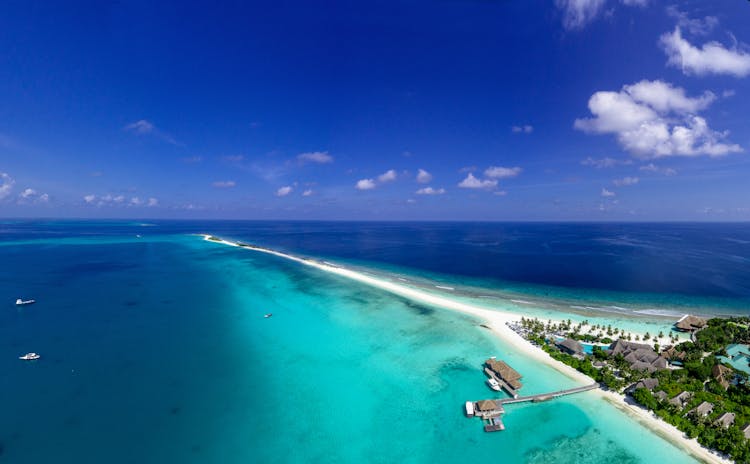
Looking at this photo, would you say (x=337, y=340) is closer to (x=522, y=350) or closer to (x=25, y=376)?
(x=522, y=350)

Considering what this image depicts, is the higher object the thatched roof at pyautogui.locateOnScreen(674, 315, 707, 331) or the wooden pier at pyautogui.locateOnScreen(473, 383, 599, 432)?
the thatched roof at pyautogui.locateOnScreen(674, 315, 707, 331)

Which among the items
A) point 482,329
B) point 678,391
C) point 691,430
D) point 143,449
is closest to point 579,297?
point 482,329

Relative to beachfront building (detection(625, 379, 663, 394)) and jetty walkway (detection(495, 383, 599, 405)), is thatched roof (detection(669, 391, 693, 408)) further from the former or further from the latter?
jetty walkway (detection(495, 383, 599, 405))

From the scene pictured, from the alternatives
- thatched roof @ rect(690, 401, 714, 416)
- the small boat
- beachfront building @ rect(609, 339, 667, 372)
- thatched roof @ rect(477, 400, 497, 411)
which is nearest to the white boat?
thatched roof @ rect(477, 400, 497, 411)

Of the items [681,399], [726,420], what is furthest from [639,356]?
[726,420]

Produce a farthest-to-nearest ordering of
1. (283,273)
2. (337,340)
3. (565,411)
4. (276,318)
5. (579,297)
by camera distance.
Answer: (283,273), (579,297), (276,318), (337,340), (565,411)

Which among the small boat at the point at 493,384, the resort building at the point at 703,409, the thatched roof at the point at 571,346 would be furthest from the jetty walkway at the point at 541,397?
the resort building at the point at 703,409

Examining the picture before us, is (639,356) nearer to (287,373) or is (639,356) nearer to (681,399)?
(681,399)
